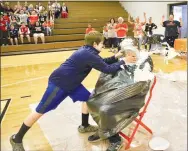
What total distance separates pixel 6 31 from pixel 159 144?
7.36m

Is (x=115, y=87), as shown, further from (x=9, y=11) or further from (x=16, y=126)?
(x=9, y=11)

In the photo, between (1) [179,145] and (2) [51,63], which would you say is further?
(2) [51,63]

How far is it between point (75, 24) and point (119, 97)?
896 centimetres

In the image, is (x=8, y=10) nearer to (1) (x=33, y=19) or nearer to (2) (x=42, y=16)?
(1) (x=33, y=19)

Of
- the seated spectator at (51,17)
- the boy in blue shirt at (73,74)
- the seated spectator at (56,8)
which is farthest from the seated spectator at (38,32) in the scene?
the boy in blue shirt at (73,74)

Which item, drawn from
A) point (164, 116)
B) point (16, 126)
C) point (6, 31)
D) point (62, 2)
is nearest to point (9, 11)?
point (6, 31)

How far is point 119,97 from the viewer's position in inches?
80.4

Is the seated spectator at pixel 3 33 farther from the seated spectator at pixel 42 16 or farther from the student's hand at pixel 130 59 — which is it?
the student's hand at pixel 130 59

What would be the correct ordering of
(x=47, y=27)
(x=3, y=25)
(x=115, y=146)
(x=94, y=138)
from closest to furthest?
(x=115, y=146) → (x=94, y=138) → (x=3, y=25) → (x=47, y=27)

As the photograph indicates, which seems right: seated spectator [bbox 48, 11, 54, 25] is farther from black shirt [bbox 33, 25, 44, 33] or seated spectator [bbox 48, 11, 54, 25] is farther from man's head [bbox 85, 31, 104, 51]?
man's head [bbox 85, 31, 104, 51]

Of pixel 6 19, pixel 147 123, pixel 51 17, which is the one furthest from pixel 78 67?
pixel 51 17

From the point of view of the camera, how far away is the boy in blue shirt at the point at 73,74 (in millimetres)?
2137

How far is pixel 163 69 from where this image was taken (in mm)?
5168

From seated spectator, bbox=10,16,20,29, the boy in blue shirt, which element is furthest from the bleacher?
the boy in blue shirt
